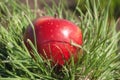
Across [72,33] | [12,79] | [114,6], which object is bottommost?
[12,79]

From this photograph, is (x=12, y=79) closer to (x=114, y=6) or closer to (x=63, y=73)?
(x=63, y=73)

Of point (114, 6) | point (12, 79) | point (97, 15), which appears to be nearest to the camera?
point (12, 79)

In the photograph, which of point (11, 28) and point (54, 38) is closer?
point (54, 38)

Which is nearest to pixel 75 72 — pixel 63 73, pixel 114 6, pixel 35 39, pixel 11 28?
pixel 63 73

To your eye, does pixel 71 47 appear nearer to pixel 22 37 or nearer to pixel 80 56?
pixel 80 56

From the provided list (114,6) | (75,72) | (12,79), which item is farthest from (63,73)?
(114,6)

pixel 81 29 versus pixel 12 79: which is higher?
pixel 81 29

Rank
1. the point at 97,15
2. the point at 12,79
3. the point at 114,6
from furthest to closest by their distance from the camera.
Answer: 1. the point at 114,6
2. the point at 97,15
3. the point at 12,79
